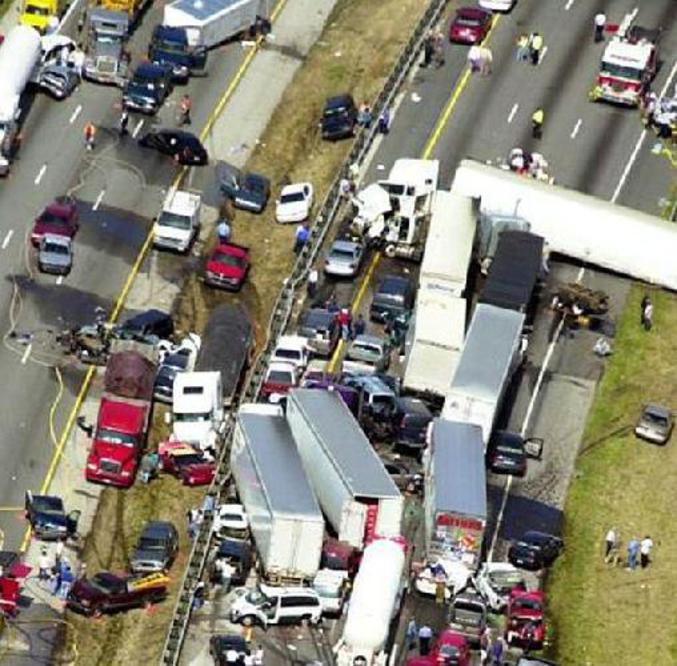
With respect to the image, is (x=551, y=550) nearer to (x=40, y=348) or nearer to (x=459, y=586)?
(x=459, y=586)

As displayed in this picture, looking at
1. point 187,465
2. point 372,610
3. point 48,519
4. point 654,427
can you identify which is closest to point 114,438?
point 187,465

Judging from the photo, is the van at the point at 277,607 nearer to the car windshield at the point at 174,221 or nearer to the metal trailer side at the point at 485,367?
the metal trailer side at the point at 485,367

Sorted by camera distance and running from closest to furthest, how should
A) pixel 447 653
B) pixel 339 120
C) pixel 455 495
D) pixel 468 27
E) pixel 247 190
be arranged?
pixel 447 653 < pixel 455 495 < pixel 247 190 < pixel 339 120 < pixel 468 27

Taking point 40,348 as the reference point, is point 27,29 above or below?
above

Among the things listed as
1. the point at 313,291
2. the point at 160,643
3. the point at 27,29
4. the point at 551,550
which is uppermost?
the point at 27,29

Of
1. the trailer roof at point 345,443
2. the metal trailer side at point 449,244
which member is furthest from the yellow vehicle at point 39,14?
the trailer roof at point 345,443

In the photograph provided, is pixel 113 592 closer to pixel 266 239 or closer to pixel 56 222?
pixel 56 222

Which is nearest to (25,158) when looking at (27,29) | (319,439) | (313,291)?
(27,29)

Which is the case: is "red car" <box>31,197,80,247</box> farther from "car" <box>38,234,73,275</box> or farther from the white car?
the white car
